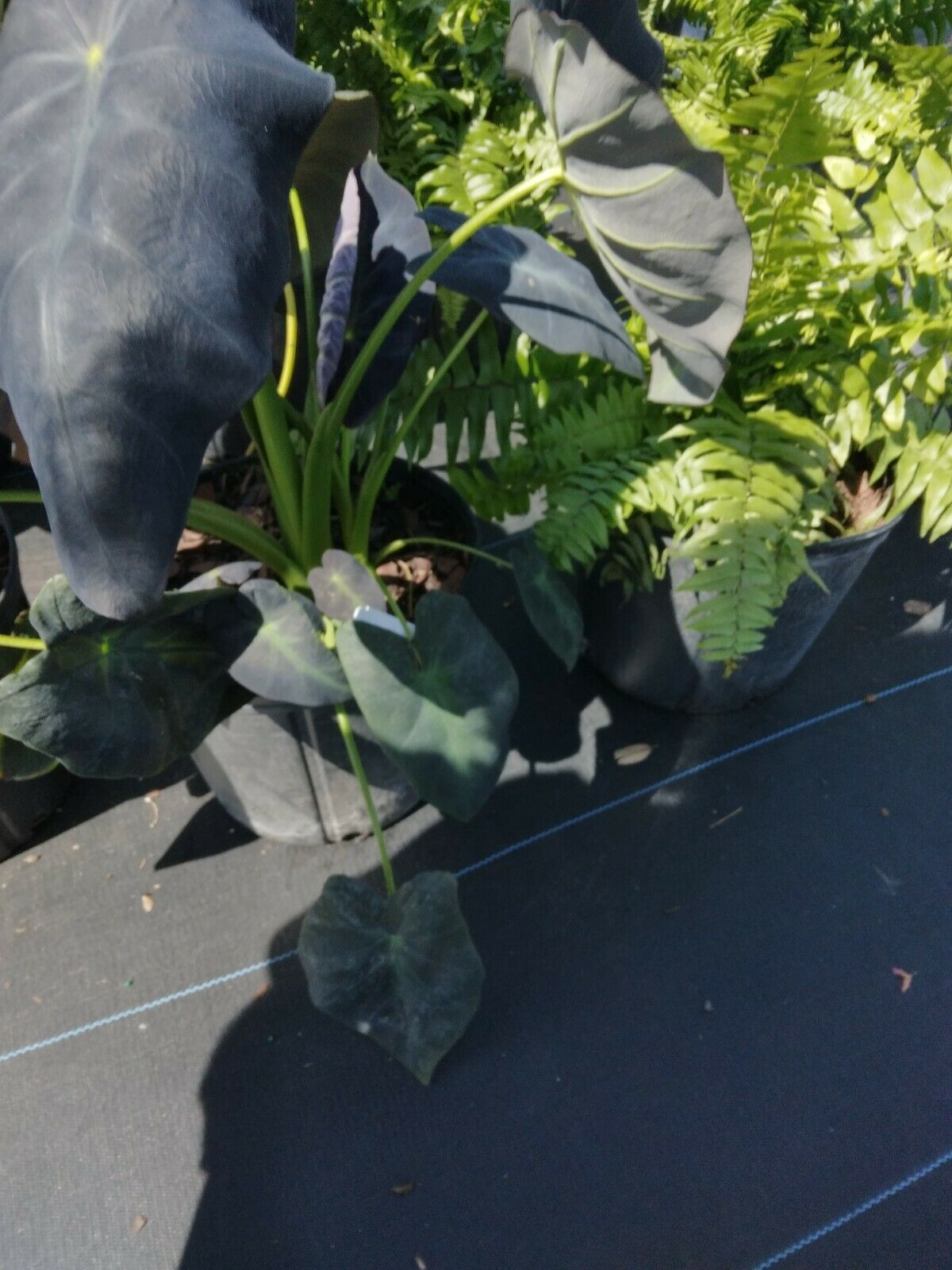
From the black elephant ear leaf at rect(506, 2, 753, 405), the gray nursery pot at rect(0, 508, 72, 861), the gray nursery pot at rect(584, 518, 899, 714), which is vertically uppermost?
the black elephant ear leaf at rect(506, 2, 753, 405)

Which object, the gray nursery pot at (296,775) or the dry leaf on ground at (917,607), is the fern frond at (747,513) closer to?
the gray nursery pot at (296,775)

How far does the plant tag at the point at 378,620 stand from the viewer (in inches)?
36.7

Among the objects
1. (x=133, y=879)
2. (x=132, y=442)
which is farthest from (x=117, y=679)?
(x=133, y=879)

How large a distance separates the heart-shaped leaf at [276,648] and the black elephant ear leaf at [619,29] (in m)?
0.68

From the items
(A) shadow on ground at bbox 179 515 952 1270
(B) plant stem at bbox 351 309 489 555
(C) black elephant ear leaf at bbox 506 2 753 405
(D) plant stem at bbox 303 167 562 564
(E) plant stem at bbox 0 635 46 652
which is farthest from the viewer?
(B) plant stem at bbox 351 309 489 555

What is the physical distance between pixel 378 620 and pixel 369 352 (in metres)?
0.31

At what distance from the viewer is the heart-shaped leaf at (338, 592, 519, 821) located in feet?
2.95

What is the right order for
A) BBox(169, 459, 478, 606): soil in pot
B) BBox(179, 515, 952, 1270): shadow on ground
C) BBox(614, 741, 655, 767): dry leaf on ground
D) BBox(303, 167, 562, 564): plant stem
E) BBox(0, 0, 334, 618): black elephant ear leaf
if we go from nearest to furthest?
BBox(0, 0, 334, 618): black elephant ear leaf
BBox(303, 167, 562, 564): plant stem
BBox(179, 515, 952, 1270): shadow on ground
BBox(169, 459, 478, 606): soil in pot
BBox(614, 741, 655, 767): dry leaf on ground

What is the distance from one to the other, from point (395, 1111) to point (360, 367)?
38.2 inches

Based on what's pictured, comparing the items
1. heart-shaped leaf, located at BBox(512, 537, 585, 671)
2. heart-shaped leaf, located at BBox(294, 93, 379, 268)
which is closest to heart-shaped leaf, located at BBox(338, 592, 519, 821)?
heart-shaped leaf, located at BBox(512, 537, 585, 671)

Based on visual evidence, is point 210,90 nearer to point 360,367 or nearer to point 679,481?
point 360,367

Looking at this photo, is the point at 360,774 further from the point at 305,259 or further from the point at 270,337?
the point at 305,259

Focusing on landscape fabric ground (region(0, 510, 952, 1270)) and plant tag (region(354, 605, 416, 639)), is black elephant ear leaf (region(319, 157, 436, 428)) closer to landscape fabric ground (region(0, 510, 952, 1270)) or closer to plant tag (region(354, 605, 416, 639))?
plant tag (region(354, 605, 416, 639))

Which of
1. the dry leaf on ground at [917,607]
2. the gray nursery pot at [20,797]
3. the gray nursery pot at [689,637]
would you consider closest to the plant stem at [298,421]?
the gray nursery pot at [20,797]
